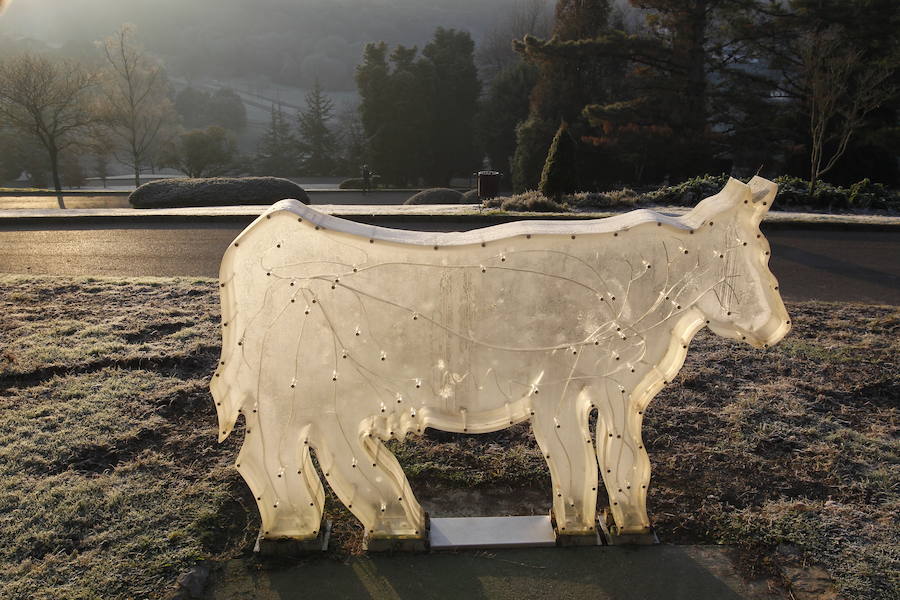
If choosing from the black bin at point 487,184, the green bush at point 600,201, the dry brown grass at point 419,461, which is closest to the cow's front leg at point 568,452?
the dry brown grass at point 419,461

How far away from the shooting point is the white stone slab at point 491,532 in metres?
3.16

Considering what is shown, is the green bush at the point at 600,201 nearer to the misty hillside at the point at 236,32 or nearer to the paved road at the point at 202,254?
the paved road at the point at 202,254

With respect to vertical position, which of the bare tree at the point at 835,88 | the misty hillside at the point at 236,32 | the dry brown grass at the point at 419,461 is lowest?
the dry brown grass at the point at 419,461

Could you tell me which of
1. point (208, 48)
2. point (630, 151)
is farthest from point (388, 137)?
point (208, 48)

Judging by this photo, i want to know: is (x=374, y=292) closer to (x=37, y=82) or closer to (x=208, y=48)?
(x=37, y=82)

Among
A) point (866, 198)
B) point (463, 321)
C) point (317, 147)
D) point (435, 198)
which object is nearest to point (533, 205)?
point (435, 198)

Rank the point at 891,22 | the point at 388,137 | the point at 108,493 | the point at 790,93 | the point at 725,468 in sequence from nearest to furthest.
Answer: the point at 108,493 < the point at 725,468 < the point at 891,22 < the point at 790,93 < the point at 388,137

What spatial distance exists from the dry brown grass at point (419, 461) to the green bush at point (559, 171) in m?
12.4

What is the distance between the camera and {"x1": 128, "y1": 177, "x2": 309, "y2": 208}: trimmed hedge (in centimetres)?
2036

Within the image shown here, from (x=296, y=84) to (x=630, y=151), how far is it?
87.1 meters

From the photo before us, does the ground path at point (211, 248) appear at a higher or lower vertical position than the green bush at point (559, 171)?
lower

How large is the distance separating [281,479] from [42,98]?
101ft

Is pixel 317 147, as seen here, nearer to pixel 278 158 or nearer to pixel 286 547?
pixel 278 158

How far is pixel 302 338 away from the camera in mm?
2844
